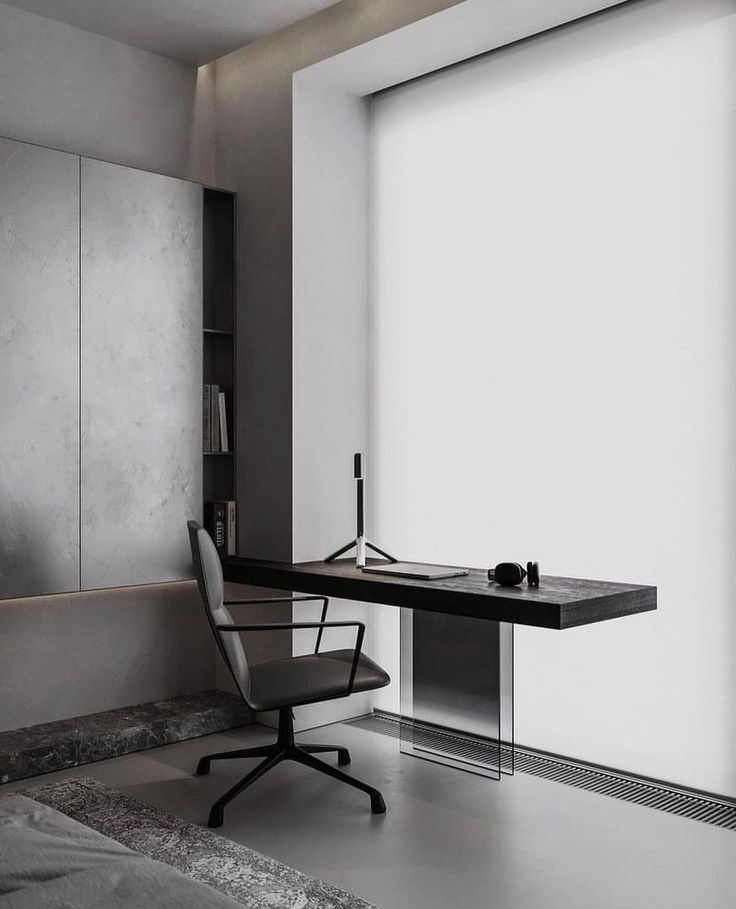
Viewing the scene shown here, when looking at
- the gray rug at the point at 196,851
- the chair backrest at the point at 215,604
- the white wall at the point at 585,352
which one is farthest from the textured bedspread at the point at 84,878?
the white wall at the point at 585,352

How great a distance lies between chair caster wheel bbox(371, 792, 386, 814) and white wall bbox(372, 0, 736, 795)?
2.97 feet

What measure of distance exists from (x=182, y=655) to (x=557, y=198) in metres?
2.56

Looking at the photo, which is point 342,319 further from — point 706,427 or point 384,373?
point 706,427

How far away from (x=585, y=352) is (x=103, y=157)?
218 centimetres

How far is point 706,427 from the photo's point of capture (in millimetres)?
3203

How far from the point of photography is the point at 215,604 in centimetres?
309

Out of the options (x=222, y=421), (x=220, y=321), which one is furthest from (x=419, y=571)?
(x=220, y=321)

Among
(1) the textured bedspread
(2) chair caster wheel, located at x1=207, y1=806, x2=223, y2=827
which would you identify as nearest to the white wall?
(2) chair caster wheel, located at x1=207, y1=806, x2=223, y2=827

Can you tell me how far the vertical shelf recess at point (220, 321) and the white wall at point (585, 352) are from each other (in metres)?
0.69

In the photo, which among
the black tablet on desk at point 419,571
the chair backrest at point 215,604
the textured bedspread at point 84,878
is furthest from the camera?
the black tablet on desk at point 419,571

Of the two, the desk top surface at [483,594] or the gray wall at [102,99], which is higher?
the gray wall at [102,99]

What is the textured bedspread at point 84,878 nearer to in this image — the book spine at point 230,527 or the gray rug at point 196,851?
the gray rug at point 196,851

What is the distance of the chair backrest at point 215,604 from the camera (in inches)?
116

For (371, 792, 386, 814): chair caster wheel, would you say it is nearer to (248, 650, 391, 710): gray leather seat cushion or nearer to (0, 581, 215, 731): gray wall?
(248, 650, 391, 710): gray leather seat cushion
